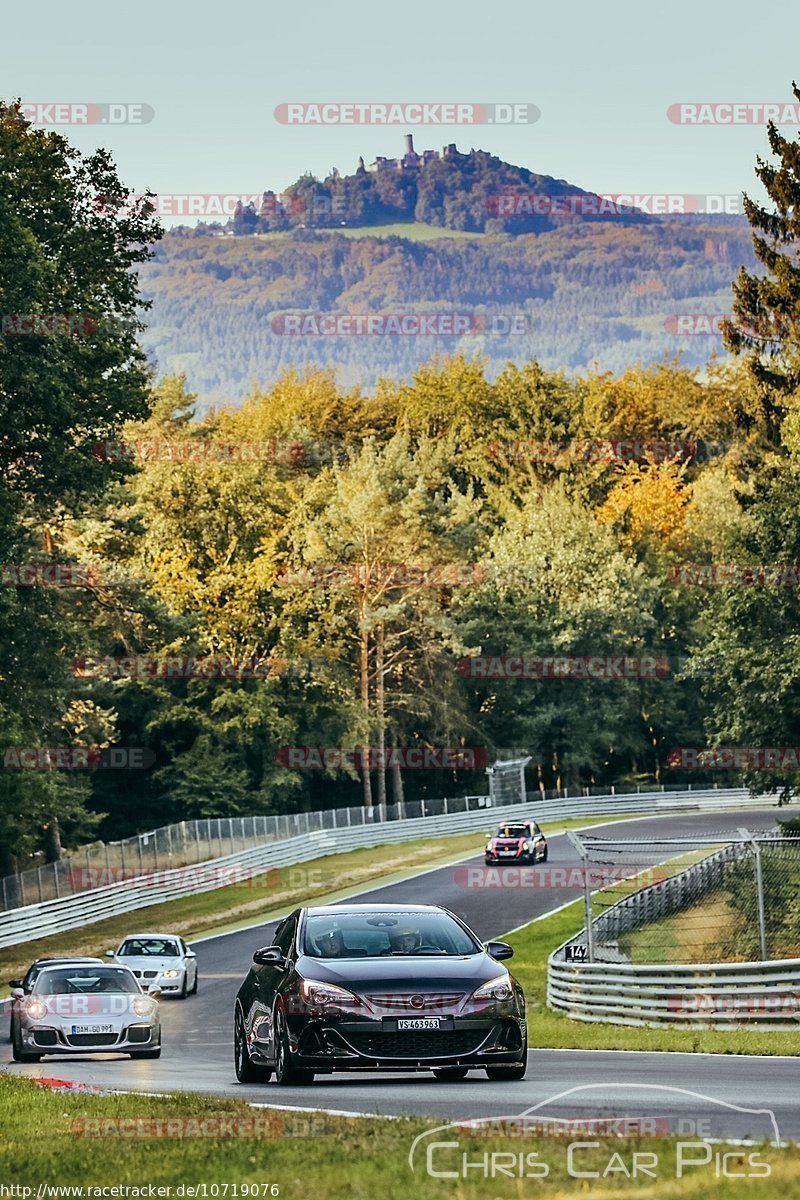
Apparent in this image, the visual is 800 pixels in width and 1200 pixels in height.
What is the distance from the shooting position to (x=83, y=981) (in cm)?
2300

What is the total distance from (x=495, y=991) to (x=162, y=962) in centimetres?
2380

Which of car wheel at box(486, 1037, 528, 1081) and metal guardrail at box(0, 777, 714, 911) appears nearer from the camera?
car wheel at box(486, 1037, 528, 1081)

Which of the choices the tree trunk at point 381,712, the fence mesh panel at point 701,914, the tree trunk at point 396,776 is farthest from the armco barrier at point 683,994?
the tree trunk at point 396,776

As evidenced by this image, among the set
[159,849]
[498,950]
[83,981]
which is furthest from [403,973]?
[159,849]

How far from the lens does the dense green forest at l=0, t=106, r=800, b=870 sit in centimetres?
4538

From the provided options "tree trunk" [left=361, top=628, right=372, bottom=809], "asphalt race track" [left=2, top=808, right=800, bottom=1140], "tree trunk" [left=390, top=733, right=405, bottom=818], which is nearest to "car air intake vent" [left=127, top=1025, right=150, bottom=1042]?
"asphalt race track" [left=2, top=808, right=800, bottom=1140]

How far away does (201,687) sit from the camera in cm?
8069

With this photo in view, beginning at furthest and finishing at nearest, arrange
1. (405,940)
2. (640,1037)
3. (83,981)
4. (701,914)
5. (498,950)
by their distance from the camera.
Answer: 1. (701,914)
2. (640,1037)
3. (83,981)
4. (498,950)
5. (405,940)

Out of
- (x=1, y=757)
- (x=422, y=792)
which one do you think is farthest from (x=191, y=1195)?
(x=422, y=792)

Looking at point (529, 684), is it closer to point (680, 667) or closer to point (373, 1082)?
point (680, 667)

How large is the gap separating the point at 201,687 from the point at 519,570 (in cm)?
2411

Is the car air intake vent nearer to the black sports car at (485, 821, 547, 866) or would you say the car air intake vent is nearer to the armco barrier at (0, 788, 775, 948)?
the armco barrier at (0, 788, 775, 948)

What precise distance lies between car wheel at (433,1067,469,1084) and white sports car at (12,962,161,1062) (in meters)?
7.32

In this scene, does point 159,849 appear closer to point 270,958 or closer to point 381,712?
point 381,712
